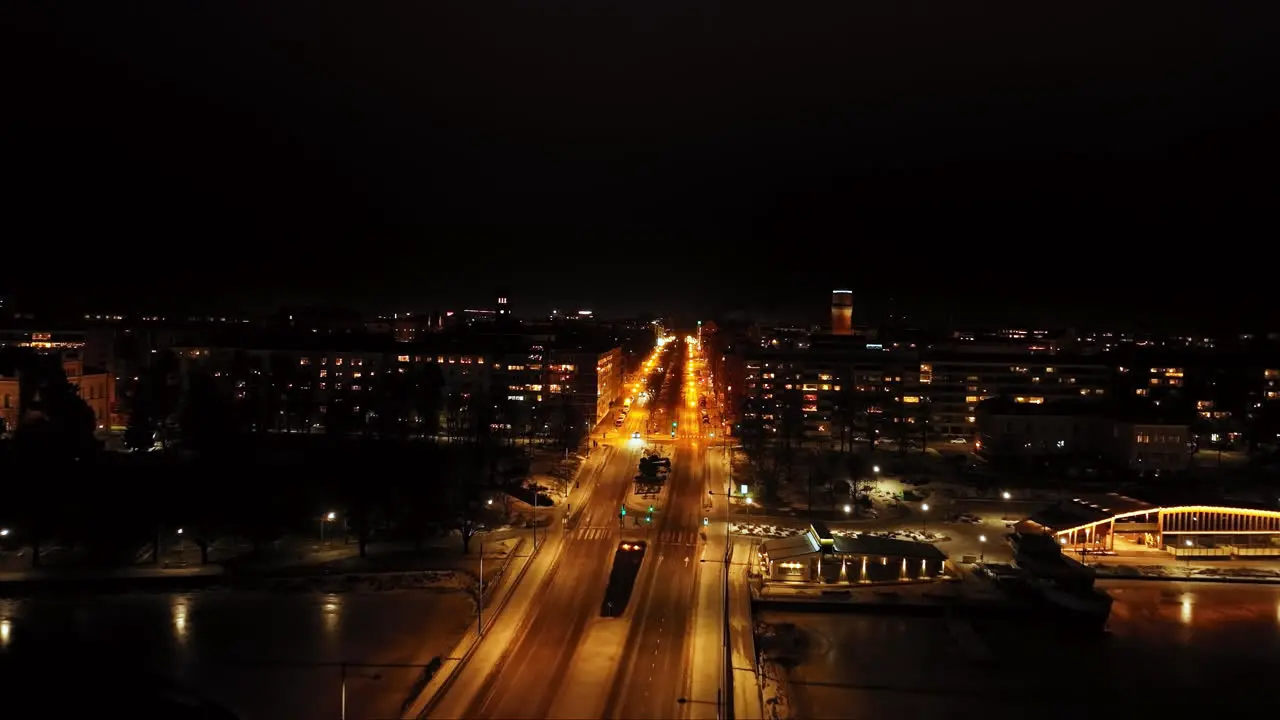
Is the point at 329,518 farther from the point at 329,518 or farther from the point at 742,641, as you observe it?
the point at 742,641

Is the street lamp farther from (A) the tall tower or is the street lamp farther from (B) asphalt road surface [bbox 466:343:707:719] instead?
(A) the tall tower

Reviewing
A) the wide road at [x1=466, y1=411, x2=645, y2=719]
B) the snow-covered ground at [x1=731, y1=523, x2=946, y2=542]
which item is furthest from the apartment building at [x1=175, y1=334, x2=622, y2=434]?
the snow-covered ground at [x1=731, y1=523, x2=946, y2=542]

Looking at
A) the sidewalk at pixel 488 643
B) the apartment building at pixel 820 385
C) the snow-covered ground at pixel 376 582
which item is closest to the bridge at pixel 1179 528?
the sidewalk at pixel 488 643

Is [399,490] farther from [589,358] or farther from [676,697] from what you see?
[589,358]

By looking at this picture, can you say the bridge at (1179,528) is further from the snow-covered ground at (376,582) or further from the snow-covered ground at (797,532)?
the snow-covered ground at (376,582)

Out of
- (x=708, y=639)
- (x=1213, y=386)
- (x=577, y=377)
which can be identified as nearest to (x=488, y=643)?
(x=708, y=639)
